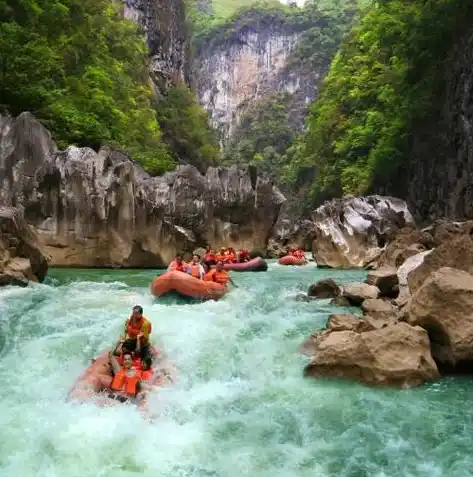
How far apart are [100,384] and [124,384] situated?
0.97 ft

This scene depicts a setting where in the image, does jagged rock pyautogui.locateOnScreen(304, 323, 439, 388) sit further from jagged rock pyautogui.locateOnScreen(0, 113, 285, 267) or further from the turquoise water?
jagged rock pyautogui.locateOnScreen(0, 113, 285, 267)

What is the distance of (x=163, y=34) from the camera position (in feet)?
154

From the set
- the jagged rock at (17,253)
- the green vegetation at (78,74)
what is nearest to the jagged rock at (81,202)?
the green vegetation at (78,74)

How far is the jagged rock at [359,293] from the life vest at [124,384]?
5788mm

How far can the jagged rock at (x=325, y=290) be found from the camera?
1210 cm

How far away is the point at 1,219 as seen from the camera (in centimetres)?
1271

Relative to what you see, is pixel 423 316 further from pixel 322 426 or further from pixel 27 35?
pixel 27 35

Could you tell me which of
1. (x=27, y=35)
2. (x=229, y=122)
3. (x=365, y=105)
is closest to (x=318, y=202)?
(x=365, y=105)

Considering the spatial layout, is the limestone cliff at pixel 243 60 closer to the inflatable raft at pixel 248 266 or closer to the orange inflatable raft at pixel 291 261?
the orange inflatable raft at pixel 291 261

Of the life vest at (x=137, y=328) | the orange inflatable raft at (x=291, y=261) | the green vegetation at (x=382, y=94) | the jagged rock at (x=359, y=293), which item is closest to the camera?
the life vest at (x=137, y=328)

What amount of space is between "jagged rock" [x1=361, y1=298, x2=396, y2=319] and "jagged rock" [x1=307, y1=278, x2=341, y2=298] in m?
2.03

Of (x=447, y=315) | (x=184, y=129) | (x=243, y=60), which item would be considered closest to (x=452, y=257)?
(x=447, y=315)

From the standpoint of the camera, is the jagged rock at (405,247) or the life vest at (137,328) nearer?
the life vest at (137,328)

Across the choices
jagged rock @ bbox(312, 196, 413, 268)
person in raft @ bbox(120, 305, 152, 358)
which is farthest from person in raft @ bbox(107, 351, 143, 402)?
jagged rock @ bbox(312, 196, 413, 268)
